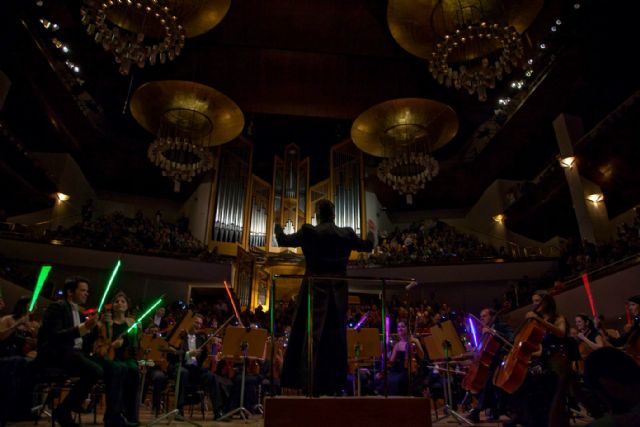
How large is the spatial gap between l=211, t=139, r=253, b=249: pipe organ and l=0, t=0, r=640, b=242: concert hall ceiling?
1.01 m

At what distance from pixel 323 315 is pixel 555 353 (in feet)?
6.43

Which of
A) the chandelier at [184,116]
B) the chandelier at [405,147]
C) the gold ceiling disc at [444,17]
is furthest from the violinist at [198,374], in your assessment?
the gold ceiling disc at [444,17]

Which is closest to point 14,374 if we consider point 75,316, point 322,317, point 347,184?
point 75,316

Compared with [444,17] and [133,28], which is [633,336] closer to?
[444,17]

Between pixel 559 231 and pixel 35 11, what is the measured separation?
15193mm

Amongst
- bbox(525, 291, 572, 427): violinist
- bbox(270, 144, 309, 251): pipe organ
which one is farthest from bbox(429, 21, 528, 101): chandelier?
bbox(270, 144, 309, 251): pipe organ

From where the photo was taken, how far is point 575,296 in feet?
31.4

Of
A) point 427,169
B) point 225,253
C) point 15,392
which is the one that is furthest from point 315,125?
point 15,392

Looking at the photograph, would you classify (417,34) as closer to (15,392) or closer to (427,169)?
(427,169)

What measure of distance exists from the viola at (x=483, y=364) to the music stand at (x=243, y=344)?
2.31 metres

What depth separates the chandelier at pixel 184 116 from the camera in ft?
33.1

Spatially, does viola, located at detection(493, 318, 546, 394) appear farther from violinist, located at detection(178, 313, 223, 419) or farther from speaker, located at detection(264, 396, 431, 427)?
violinist, located at detection(178, 313, 223, 419)

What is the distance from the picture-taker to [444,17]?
336 inches

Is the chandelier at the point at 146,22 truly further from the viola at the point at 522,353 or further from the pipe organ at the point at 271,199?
the viola at the point at 522,353
